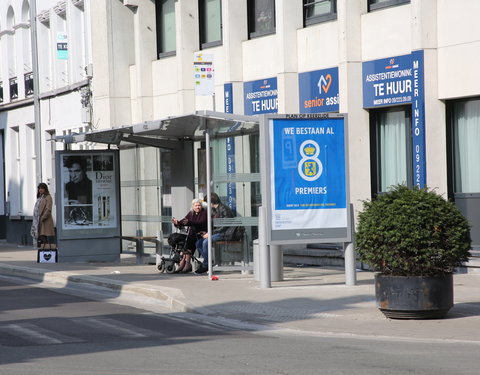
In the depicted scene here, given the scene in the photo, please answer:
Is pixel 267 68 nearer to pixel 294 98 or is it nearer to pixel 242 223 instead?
pixel 294 98

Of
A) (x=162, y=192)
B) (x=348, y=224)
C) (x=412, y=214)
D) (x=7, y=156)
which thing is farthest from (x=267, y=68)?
(x=7, y=156)

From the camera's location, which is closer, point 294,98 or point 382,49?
point 382,49

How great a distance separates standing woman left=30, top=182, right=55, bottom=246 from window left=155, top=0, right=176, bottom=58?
497cm

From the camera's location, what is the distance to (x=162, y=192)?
22750 millimetres

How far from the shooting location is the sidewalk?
487 inches

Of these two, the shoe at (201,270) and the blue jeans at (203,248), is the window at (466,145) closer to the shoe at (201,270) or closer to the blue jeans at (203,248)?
the blue jeans at (203,248)

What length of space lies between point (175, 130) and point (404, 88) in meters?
4.44

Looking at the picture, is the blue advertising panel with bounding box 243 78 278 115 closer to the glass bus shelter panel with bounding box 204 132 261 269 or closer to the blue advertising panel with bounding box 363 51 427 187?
the blue advertising panel with bounding box 363 51 427 187

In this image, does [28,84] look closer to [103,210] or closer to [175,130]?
[103,210]

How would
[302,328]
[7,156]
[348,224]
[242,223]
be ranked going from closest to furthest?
1. [302,328]
2. [348,224]
3. [242,223]
4. [7,156]

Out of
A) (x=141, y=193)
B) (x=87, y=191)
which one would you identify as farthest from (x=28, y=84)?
(x=141, y=193)

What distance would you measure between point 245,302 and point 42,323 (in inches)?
120

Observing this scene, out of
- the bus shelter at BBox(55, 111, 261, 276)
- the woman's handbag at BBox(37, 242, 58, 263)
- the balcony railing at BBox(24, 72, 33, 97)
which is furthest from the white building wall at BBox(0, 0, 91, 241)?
the bus shelter at BBox(55, 111, 261, 276)

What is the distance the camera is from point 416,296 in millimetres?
12672
